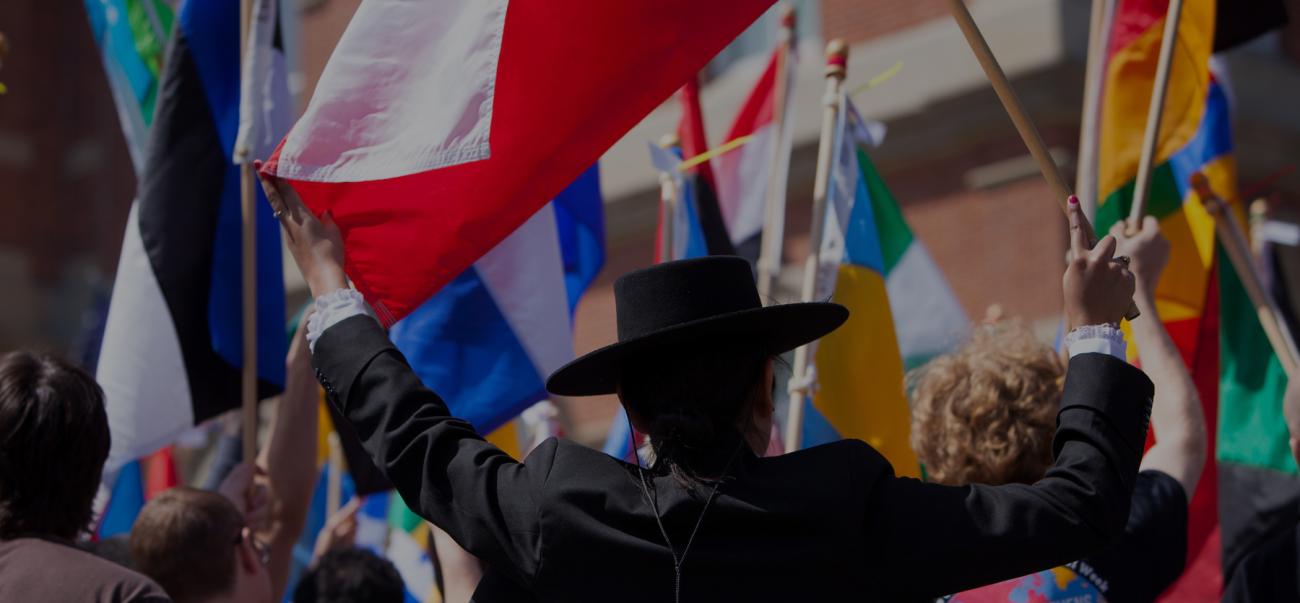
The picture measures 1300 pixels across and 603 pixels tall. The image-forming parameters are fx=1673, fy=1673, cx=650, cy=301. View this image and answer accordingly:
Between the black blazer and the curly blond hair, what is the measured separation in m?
0.81

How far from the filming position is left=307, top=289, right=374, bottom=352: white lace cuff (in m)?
2.69

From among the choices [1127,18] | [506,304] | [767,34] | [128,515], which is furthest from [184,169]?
[767,34]

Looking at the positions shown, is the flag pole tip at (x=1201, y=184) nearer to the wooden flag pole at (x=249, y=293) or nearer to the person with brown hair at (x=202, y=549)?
the wooden flag pole at (x=249, y=293)

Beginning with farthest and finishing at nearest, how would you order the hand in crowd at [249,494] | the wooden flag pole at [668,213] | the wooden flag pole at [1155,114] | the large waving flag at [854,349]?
the wooden flag pole at [668,213] < the large waving flag at [854,349] < the hand in crowd at [249,494] < the wooden flag pole at [1155,114]

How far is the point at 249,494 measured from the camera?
4047 millimetres

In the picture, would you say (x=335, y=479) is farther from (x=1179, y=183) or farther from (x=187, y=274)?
(x=1179, y=183)

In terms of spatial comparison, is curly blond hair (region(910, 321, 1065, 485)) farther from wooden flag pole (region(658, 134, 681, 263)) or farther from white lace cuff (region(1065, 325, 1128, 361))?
wooden flag pole (region(658, 134, 681, 263))

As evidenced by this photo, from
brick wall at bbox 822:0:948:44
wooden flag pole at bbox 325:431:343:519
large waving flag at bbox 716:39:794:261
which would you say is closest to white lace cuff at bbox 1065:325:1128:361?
large waving flag at bbox 716:39:794:261

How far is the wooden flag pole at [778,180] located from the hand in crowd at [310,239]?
2.21 metres

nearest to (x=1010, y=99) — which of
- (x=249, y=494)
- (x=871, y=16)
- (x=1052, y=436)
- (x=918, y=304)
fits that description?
(x=1052, y=436)

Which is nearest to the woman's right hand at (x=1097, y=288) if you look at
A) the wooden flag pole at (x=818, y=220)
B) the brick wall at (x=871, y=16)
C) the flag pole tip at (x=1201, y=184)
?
the wooden flag pole at (x=818, y=220)

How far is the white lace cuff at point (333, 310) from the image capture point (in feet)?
8.84

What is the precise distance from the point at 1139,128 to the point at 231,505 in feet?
8.81

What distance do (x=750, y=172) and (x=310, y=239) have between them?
3.61 m
